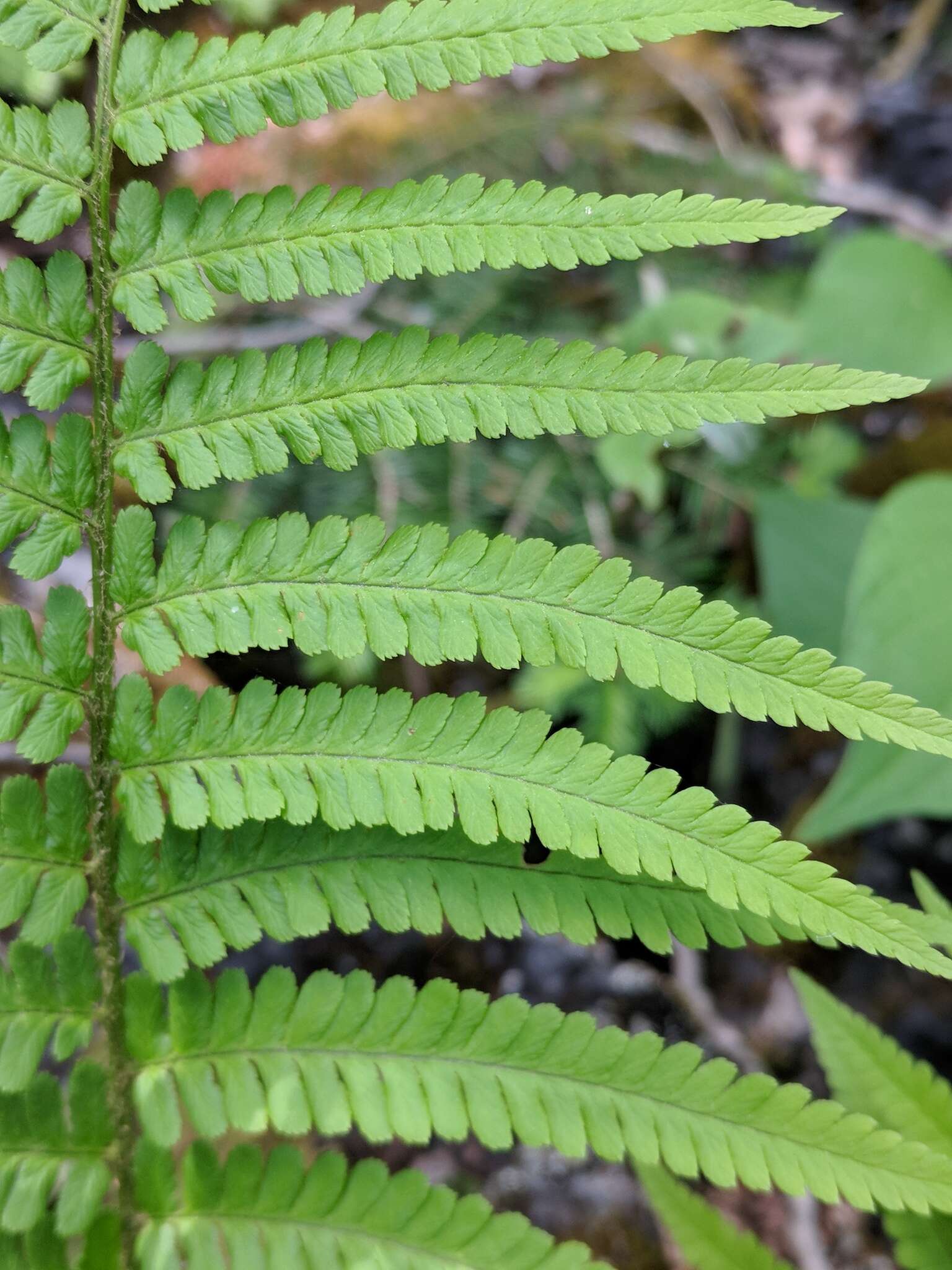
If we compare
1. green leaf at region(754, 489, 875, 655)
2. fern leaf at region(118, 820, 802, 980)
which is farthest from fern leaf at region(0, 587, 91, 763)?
green leaf at region(754, 489, 875, 655)

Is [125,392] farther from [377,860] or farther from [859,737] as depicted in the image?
[859,737]

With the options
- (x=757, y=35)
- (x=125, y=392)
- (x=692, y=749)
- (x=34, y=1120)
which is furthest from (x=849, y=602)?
(x=757, y=35)

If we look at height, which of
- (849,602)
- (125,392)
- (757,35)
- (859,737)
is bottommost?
(849,602)

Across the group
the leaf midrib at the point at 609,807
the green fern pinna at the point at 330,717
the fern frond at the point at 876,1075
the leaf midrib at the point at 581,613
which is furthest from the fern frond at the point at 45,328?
the fern frond at the point at 876,1075

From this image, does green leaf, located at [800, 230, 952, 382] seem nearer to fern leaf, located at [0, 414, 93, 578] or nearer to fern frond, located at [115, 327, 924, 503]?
fern frond, located at [115, 327, 924, 503]

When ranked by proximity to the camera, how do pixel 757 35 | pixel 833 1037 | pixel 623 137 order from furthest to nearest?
1. pixel 757 35
2. pixel 623 137
3. pixel 833 1037

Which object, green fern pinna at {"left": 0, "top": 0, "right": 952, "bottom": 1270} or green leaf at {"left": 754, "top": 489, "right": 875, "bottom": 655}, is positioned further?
green leaf at {"left": 754, "top": 489, "right": 875, "bottom": 655}
